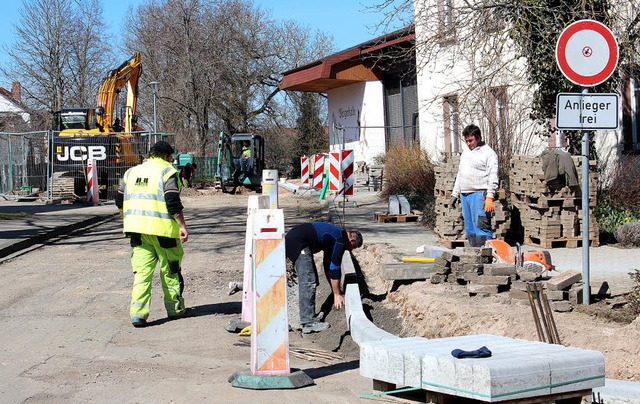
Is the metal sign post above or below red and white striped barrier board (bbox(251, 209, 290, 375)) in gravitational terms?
above

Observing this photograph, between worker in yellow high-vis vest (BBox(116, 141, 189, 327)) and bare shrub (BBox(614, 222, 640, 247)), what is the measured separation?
7.14m

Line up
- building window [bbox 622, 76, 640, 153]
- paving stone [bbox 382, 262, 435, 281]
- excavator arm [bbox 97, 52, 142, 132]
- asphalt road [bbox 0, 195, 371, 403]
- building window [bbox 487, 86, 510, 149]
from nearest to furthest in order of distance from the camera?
asphalt road [bbox 0, 195, 371, 403] → paving stone [bbox 382, 262, 435, 281] → building window [bbox 487, 86, 510, 149] → building window [bbox 622, 76, 640, 153] → excavator arm [bbox 97, 52, 142, 132]

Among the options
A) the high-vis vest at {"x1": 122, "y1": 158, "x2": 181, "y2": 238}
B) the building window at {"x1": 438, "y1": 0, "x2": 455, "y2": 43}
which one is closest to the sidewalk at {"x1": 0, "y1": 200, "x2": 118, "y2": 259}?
the high-vis vest at {"x1": 122, "y1": 158, "x2": 181, "y2": 238}

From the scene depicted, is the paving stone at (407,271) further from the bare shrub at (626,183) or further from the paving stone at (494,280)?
the bare shrub at (626,183)

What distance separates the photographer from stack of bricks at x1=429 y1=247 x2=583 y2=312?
775 cm

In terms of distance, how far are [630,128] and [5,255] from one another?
39.2 feet

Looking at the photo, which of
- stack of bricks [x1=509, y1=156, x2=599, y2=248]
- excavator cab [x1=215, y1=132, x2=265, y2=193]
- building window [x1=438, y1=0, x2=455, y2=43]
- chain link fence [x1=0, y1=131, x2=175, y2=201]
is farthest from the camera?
excavator cab [x1=215, y1=132, x2=265, y2=193]

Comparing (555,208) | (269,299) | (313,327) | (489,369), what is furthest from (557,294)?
(555,208)

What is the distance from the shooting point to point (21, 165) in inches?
1182

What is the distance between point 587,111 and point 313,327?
3366 millimetres

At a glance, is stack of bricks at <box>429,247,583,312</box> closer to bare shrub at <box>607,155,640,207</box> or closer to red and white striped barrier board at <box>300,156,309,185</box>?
bare shrub at <box>607,155,640,207</box>

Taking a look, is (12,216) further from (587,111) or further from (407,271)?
(587,111)

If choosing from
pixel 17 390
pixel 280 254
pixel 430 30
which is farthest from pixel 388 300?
pixel 430 30

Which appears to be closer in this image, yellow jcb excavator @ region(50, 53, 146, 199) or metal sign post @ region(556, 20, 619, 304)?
metal sign post @ region(556, 20, 619, 304)
